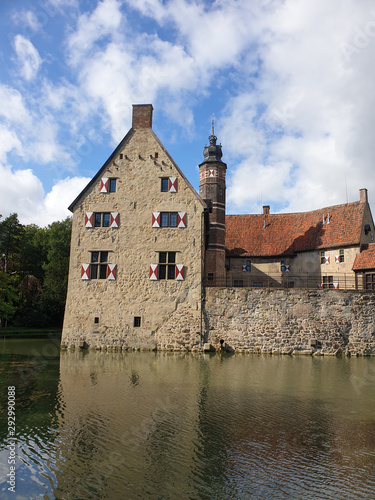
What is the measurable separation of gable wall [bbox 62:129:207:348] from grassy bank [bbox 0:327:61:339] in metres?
9.91

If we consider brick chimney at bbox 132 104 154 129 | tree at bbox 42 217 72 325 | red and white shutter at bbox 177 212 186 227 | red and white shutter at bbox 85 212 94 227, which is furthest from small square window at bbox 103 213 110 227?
tree at bbox 42 217 72 325

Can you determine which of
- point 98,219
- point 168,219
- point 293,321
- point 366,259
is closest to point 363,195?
point 366,259

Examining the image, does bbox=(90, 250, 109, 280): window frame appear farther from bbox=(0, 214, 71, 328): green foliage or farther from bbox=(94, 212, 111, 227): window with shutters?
bbox=(0, 214, 71, 328): green foliage

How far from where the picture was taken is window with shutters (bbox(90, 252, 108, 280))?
2209 cm

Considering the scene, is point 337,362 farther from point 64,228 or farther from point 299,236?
point 64,228

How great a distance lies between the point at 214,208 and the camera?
90.0 feet

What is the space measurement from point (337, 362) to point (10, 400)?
13851 mm

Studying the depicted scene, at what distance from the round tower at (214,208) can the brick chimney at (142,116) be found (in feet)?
20.8

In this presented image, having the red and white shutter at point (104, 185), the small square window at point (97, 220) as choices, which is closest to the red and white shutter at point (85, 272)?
the small square window at point (97, 220)

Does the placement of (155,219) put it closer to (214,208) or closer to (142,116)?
(142,116)

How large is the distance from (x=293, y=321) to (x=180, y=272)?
21.0 ft

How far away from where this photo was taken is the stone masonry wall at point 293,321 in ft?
67.6

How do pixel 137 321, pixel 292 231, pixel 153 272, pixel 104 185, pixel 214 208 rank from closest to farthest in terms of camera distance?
pixel 137 321
pixel 153 272
pixel 104 185
pixel 214 208
pixel 292 231

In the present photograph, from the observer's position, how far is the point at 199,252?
70.9 feet
